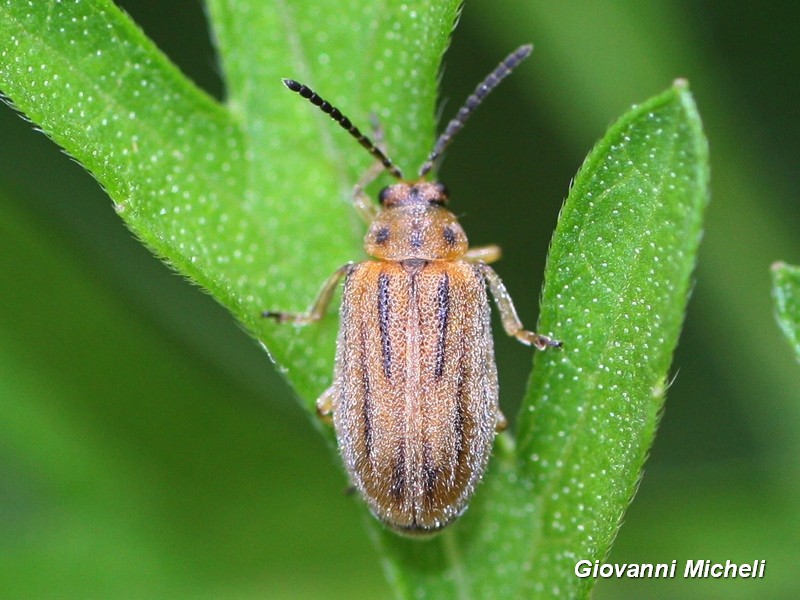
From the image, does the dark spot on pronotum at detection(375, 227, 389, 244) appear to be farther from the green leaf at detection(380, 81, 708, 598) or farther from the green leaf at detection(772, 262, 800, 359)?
the green leaf at detection(772, 262, 800, 359)

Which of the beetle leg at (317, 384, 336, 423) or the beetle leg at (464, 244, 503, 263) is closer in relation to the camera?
the beetle leg at (317, 384, 336, 423)

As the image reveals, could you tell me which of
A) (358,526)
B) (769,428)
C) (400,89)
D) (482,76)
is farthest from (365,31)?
(769,428)

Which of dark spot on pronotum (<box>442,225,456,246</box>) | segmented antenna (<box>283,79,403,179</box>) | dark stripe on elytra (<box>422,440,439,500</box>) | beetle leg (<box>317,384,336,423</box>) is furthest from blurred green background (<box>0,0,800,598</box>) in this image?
segmented antenna (<box>283,79,403,179</box>)

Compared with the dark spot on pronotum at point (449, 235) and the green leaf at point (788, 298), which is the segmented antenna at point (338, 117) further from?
the green leaf at point (788, 298)

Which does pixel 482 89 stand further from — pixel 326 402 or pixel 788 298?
pixel 788 298

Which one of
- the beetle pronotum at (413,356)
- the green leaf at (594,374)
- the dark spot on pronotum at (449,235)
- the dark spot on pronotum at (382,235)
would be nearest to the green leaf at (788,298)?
the green leaf at (594,374)

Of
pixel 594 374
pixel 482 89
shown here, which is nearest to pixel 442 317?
pixel 594 374
